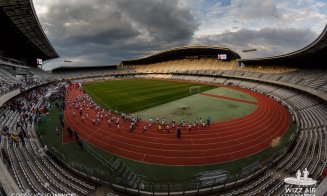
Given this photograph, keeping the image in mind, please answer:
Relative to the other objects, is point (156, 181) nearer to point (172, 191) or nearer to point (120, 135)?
point (172, 191)

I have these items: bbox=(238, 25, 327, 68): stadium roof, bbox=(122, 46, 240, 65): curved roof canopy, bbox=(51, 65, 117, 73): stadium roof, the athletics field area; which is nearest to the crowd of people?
the athletics field area

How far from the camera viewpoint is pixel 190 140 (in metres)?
19.6

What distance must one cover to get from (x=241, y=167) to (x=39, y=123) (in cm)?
2332

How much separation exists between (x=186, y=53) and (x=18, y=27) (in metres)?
58.0

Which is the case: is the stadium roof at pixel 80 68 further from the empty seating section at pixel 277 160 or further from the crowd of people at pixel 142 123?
the crowd of people at pixel 142 123

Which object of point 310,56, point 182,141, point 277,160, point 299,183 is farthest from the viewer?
point 310,56

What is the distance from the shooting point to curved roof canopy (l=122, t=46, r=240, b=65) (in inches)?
2683

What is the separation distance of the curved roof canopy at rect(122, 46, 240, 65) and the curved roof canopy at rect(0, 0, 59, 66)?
46.8 metres

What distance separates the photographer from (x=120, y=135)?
2088 centimetres

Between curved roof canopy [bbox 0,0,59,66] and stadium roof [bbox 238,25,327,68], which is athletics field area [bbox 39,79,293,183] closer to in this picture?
stadium roof [bbox 238,25,327,68]

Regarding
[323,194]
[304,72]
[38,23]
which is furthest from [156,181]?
[304,72]

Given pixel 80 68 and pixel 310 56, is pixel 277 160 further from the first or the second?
pixel 80 68

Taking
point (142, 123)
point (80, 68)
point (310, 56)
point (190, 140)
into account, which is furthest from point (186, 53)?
point (190, 140)

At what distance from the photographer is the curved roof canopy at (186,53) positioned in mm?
68137
